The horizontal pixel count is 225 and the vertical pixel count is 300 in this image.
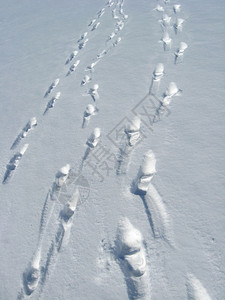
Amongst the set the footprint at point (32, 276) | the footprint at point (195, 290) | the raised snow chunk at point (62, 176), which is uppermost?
the raised snow chunk at point (62, 176)

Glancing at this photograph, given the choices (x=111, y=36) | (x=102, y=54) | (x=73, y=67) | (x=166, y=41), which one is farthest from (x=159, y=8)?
(x=73, y=67)

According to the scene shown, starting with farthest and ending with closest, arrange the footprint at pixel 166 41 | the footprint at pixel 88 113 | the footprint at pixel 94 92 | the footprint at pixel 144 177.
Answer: the footprint at pixel 166 41
the footprint at pixel 94 92
the footprint at pixel 88 113
the footprint at pixel 144 177

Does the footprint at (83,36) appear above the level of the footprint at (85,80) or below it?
above

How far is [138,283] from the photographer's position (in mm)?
2518

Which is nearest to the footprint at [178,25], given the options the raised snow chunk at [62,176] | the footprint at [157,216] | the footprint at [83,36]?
the footprint at [83,36]

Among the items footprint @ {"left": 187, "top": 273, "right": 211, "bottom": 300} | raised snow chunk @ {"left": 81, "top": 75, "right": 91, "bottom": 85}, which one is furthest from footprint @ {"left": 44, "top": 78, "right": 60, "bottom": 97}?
footprint @ {"left": 187, "top": 273, "right": 211, "bottom": 300}

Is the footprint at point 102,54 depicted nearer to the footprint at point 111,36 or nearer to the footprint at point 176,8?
the footprint at point 111,36

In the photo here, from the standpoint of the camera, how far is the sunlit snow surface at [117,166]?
268cm

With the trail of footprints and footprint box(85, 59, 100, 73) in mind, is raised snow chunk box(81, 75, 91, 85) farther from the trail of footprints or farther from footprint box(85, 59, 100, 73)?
footprint box(85, 59, 100, 73)

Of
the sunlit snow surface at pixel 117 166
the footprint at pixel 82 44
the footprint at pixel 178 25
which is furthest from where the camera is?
the footprint at pixel 82 44

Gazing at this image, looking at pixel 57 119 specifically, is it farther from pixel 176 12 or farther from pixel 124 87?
pixel 176 12

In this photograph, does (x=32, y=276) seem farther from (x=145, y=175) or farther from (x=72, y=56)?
(x=72, y=56)

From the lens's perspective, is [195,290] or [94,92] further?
[94,92]

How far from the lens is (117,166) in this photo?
3678 mm
